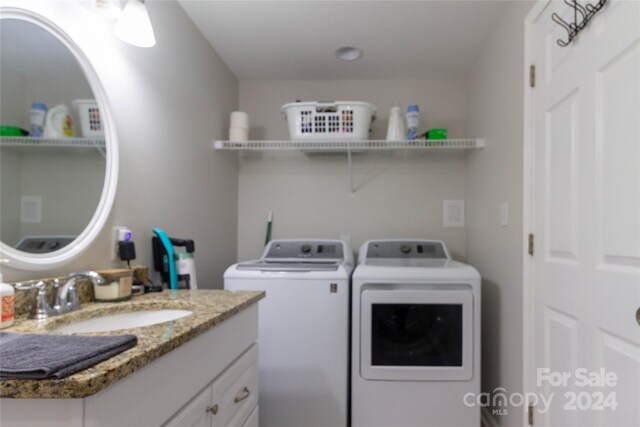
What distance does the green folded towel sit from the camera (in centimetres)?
60

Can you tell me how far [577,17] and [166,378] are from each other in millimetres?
1670

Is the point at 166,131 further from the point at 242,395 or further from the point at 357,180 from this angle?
the point at 357,180

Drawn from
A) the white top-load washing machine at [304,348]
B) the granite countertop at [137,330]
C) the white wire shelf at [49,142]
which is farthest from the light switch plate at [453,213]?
the white wire shelf at [49,142]

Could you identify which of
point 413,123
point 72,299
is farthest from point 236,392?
point 413,123

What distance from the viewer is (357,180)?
2.84 metres

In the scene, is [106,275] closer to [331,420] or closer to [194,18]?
[331,420]

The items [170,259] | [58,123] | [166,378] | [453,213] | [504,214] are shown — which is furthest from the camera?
[453,213]

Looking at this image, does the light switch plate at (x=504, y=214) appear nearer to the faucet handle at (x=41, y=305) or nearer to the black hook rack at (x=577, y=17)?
the black hook rack at (x=577, y=17)

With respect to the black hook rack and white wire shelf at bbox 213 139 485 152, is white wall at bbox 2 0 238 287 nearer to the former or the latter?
white wire shelf at bbox 213 139 485 152

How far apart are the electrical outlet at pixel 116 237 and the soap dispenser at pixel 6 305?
0.49 metres

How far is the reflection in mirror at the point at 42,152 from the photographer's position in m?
1.04

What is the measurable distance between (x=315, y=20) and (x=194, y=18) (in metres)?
0.66

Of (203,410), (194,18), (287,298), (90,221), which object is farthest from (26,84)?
(287,298)

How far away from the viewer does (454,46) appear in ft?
7.80
